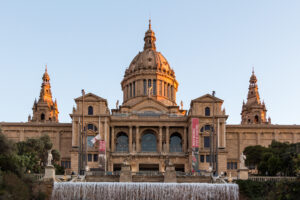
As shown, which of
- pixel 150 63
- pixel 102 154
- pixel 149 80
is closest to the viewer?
pixel 102 154

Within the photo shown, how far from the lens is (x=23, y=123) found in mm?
82438

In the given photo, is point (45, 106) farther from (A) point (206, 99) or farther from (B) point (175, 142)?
(A) point (206, 99)

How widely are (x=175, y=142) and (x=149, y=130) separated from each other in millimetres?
5263

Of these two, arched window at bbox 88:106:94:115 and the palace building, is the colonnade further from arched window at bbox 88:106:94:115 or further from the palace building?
arched window at bbox 88:106:94:115

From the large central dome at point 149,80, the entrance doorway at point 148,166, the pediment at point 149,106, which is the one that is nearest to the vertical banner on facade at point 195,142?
the entrance doorway at point 148,166

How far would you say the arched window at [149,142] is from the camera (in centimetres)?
7894

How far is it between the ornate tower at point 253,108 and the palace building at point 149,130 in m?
0.21

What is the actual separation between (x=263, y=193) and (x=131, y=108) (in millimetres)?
42931

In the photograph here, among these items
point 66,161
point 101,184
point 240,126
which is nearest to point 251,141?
point 240,126

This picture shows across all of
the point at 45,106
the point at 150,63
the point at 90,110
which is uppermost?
the point at 150,63

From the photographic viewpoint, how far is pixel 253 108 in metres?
91.6

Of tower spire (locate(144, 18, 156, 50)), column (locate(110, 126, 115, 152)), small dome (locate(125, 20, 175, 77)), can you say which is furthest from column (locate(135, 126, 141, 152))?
tower spire (locate(144, 18, 156, 50))

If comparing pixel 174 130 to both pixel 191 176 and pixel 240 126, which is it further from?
pixel 191 176

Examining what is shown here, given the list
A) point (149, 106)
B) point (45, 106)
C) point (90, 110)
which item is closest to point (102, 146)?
point (90, 110)
